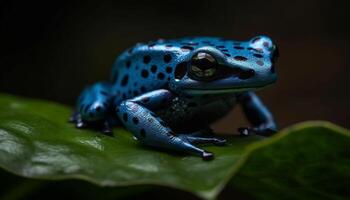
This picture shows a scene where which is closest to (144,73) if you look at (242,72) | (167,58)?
(167,58)

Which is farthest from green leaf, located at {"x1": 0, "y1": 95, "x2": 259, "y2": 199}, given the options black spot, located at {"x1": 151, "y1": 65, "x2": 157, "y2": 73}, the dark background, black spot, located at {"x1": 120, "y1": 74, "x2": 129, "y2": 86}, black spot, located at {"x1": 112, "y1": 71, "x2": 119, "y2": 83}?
the dark background

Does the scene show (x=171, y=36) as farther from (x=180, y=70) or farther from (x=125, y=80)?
(x=180, y=70)

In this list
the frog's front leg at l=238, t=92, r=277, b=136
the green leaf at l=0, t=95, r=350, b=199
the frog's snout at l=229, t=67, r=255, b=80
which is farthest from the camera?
the frog's front leg at l=238, t=92, r=277, b=136

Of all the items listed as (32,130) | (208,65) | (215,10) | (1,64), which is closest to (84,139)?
(32,130)

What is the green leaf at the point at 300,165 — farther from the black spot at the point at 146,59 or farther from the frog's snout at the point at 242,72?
the black spot at the point at 146,59

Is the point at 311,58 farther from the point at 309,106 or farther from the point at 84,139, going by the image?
the point at 84,139

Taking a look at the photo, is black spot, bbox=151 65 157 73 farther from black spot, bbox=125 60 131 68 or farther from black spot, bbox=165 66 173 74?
black spot, bbox=125 60 131 68

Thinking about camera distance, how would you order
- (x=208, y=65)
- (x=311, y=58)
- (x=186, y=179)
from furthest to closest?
(x=311, y=58), (x=208, y=65), (x=186, y=179)
